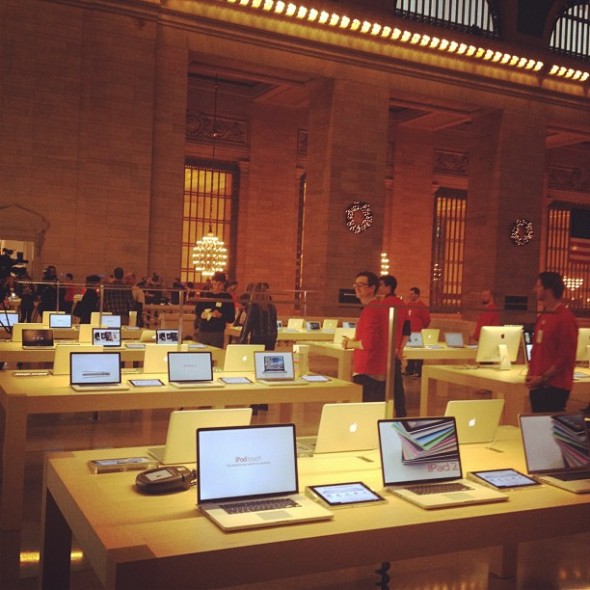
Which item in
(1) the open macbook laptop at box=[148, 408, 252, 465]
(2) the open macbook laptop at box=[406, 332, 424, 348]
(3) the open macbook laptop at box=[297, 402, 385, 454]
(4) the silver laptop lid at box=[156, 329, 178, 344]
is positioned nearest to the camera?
(1) the open macbook laptop at box=[148, 408, 252, 465]

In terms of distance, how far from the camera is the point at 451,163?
965 inches

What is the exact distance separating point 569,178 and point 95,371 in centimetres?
2408

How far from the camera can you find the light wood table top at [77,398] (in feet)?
15.2

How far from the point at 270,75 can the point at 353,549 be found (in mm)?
16580

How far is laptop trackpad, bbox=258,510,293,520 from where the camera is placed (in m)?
2.73

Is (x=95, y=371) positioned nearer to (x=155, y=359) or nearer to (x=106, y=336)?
(x=155, y=359)

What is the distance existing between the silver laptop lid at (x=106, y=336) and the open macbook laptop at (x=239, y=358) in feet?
6.99

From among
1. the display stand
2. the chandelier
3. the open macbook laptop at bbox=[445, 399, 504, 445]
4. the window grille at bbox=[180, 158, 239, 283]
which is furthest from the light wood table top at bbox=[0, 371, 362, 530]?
the window grille at bbox=[180, 158, 239, 283]

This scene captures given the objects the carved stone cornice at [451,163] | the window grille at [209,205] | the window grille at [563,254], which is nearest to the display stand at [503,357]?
the window grille at [209,205]

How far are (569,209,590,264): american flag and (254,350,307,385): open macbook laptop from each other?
21529mm

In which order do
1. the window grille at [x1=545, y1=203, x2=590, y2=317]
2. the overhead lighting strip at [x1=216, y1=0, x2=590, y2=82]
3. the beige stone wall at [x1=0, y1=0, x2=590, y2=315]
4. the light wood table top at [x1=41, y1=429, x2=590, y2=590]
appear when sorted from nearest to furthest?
1. the light wood table top at [x1=41, y1=429, x2=590, y2=590]
2. the beige stone wall at [x1=0, y1=0, x2=590, y2=315]
3. the overhead lighting strip at [x1=216, y1=0, x2=590, y2=82]
4. the window grille at [x1=545, y1=203, x2=590, y2=317]

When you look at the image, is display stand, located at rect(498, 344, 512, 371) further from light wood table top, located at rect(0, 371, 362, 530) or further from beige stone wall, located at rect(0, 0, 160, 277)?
beige stone wall, located at rect(0, 0, 160, 277)

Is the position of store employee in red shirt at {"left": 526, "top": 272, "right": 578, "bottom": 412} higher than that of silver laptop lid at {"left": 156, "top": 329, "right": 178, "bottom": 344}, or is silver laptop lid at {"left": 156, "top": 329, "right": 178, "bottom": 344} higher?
store employee in red shirt at {"left": 526, "top": 272, "right": 578, "bottom": 412}

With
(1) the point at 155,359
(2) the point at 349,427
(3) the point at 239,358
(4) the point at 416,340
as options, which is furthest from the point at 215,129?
(2) the point at 349,427
